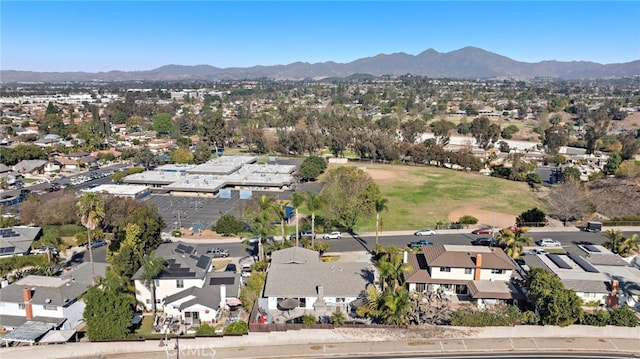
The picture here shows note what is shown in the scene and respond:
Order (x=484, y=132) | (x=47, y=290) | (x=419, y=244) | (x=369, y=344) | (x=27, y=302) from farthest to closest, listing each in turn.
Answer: (x=484, y=132), (x=419, y=244), (x=47, y=290), (x=27, y=302), (x=369, y=344)

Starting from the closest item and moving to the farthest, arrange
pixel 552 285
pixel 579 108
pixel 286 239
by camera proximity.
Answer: pixel 552 285 < pixel 286 239 < pixel 579 108

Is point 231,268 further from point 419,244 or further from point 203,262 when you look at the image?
point 419,244

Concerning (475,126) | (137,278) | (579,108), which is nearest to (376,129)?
(475,126)

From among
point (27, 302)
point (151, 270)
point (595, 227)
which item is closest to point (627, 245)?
point (595, 227)

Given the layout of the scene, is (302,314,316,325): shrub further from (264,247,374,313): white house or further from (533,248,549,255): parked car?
(533,248,549,255): parked car

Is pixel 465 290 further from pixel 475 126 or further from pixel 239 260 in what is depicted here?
pixel 475 126

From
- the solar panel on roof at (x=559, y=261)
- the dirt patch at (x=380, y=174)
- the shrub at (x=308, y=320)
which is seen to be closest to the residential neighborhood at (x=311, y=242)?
the shrub at (x=308, y=320)
